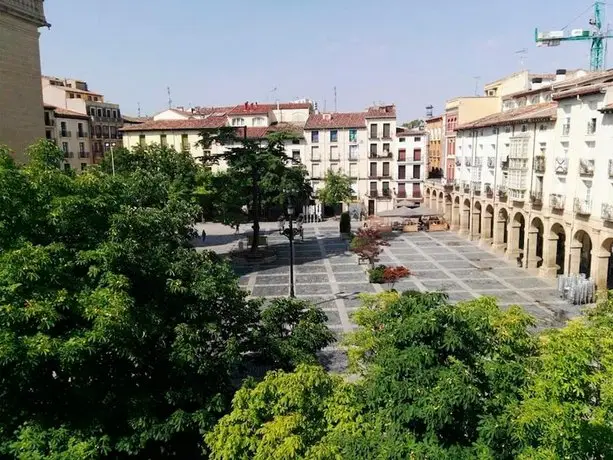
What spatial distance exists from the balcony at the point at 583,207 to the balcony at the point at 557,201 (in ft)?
4.34

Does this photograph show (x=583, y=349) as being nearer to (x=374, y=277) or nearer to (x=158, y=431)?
(x=158, y=431)

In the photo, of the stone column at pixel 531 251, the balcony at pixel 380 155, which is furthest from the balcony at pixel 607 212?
the balcony at pixel 380 155

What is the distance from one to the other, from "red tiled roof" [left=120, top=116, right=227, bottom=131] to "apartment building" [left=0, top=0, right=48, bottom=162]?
116ft

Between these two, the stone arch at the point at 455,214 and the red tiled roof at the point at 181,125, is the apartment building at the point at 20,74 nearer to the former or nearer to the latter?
the stone arch at the point at 455,214

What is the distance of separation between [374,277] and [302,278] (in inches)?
171

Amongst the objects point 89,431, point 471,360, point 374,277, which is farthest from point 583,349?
point 374,277

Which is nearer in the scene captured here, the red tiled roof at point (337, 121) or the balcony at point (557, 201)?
the balcony at point (557, 201)

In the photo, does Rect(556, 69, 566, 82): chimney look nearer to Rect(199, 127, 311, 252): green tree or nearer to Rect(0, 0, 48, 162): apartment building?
Rect(199, 127, 311, 252): green tree

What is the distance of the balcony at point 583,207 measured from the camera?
82.8ft

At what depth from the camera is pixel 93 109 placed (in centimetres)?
6078

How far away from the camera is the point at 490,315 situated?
955 cm

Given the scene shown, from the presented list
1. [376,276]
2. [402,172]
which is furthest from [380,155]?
[376,276]

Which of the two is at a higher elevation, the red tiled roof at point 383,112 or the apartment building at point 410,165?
the red tiled roof at point 383,112

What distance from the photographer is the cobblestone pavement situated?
24.0 metres
